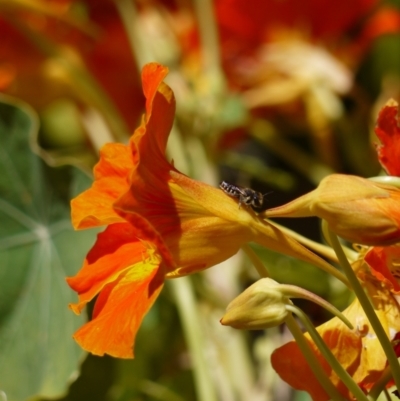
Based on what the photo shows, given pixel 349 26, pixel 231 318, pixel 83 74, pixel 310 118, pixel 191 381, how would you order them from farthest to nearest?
pixel 349 26 < pixel 310 118 < pixel 83 74 < pixel 191 381 < pixel 231 318

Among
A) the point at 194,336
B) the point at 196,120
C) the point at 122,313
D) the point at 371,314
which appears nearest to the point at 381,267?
the point at 371,314

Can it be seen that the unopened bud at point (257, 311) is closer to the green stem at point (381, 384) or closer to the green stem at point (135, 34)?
the green stem at point (381, 384)

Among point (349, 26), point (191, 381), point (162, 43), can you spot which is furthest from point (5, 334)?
point (349, 26)

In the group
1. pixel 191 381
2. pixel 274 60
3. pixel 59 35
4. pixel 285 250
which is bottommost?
pixel 191 381

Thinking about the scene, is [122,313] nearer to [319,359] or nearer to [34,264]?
[319,359]

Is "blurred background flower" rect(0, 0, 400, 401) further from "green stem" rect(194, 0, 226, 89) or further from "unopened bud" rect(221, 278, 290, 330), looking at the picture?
"unopened bud" rect(221, 278, 290, 330)

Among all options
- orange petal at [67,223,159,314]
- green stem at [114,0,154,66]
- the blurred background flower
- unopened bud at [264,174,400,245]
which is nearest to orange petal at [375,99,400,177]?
unopened bud at [264,174,400,245]

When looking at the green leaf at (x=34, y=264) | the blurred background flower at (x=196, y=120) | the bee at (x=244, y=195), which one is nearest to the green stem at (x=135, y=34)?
the blurred background flower at (x=196, y=120)

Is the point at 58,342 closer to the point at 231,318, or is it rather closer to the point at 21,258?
the point at 21,258
